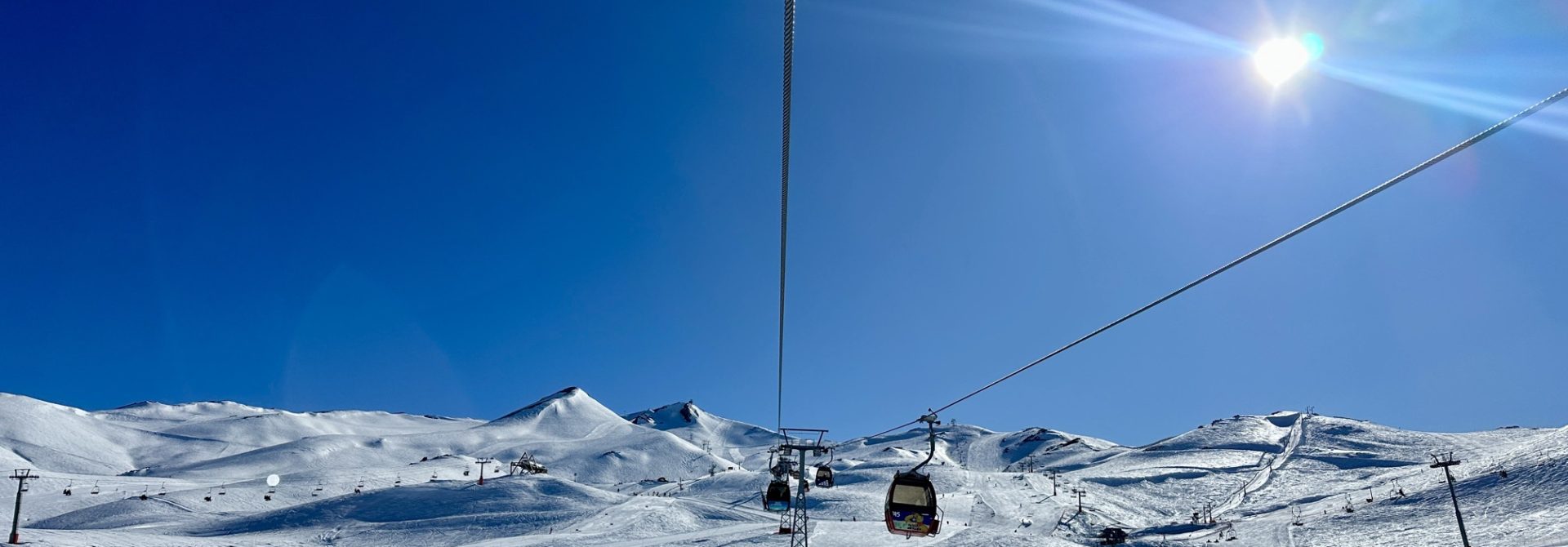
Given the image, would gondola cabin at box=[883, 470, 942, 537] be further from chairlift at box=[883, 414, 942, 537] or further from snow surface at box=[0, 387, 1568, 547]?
snow surface at box=[0, 387, 1568, 547]

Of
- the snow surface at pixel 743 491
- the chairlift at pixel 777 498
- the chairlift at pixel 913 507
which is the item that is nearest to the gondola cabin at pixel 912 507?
the chairlift at pixel 913 507

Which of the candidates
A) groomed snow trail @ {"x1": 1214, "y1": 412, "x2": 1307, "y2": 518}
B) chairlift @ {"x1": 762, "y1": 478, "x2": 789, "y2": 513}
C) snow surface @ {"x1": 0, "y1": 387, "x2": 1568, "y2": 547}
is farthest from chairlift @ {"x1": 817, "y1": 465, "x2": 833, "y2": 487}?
groomed snow trail @ {"x1": 1214, "y1": 412, "x2": 1307, "y2": 518}

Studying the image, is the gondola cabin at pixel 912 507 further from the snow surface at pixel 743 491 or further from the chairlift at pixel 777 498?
the chairlift at pixel 777 498

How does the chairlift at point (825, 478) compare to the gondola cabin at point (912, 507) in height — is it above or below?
above

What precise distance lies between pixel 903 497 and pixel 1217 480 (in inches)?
3797

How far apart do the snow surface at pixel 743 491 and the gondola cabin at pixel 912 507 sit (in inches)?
35.7

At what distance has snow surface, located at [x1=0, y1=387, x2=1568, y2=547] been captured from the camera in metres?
54.1

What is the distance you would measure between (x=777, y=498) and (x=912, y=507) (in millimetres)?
15500

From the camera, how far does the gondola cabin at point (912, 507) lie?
819 inches

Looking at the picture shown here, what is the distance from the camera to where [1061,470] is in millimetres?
119938

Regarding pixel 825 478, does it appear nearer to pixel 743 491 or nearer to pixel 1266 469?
pixel 743 491

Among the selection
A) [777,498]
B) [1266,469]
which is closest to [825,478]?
[777,498]

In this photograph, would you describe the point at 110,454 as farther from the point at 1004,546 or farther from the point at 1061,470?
the point at 1061,470

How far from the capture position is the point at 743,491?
85.4m
